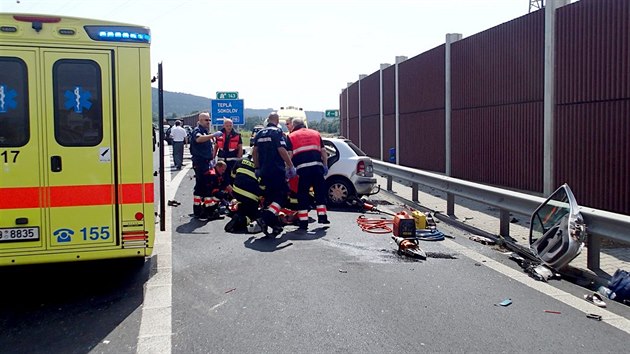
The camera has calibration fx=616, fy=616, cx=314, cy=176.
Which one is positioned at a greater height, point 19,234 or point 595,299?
point 19,234

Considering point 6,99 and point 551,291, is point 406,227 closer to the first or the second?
point 551,291

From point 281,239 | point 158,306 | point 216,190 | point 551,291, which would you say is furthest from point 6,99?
point 216,190

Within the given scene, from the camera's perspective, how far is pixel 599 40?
431 inches

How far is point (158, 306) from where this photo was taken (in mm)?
5758

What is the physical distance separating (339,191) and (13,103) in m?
7.54

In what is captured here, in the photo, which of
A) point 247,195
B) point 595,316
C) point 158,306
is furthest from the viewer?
point 247,195

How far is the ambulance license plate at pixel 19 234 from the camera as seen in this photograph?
18.5ft

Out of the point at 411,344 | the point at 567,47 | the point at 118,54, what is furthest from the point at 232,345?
the point at 567,47

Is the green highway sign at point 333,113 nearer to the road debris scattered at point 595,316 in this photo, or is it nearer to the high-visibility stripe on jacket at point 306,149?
the high-visibility stripe on jacket at point 306,149

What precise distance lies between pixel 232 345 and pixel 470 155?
41.3ft

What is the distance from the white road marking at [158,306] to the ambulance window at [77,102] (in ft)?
5.29

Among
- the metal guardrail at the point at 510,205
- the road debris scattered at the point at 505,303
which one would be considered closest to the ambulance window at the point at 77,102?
the road debris scattered at the point at 505,303

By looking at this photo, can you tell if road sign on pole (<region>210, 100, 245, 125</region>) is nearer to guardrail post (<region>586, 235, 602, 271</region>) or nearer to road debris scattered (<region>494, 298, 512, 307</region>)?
guardrail post (<region>586, 235, 602, 271</region>)

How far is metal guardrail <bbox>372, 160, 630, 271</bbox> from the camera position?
21.6ft
